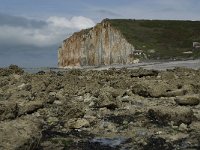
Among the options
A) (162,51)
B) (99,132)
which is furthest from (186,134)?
(162,51)

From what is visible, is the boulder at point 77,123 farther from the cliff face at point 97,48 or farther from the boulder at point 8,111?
the cliff face at point 97,48

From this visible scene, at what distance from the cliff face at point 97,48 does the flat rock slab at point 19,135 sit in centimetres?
6411

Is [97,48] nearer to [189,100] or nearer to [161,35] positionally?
[161,35]

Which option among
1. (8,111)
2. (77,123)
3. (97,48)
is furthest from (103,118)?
(97,48)

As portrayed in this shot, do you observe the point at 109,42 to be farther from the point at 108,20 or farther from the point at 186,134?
the point at 186,134

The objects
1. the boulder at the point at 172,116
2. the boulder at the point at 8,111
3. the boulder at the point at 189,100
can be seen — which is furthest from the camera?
the boulder at the point at 189,100

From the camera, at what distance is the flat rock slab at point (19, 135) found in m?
10.6

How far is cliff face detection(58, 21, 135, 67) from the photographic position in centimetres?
8250

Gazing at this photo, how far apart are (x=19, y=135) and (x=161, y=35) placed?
78251 mm

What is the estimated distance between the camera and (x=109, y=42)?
282ft

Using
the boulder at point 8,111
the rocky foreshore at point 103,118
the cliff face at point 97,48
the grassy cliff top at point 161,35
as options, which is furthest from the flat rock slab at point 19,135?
the cliff face at point 97,48

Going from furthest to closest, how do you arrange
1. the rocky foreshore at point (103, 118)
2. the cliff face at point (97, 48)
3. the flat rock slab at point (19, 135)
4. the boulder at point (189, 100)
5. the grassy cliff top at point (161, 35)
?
the cliff face at point (97, 48) → the grassy cliff top at point (161, 35) → the boulder at point (189, 100) → the rocky foreshore at point (103, 118) → the flat rock slab at point (19, 135)

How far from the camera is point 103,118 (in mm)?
15625

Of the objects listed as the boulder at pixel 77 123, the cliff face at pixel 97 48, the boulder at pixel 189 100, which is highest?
the cliff face at pixel 97 48
